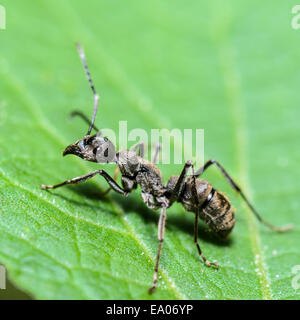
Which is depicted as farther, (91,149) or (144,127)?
(144,127)

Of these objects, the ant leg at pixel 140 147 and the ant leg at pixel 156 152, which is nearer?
the ant leg at pixel 140 147

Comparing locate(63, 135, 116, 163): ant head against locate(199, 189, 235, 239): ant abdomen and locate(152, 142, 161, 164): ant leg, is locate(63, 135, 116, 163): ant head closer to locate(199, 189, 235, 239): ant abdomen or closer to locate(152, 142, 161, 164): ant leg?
locate(152, 142, 161, 164): ant leg

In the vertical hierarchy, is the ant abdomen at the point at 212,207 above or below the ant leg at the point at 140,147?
below

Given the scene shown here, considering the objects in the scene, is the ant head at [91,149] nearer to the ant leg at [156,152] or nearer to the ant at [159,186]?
the ant at [159,186]

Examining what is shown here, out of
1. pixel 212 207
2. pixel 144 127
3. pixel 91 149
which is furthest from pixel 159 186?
pixel 144 127

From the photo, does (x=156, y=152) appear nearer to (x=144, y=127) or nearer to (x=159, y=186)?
(x=144, y=127)

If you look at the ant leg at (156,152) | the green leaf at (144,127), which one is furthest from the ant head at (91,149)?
the ant leg at (156,152)

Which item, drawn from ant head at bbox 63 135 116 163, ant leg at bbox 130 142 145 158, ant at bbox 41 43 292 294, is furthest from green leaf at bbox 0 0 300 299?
ant leg at bbox 130 142 145 158
